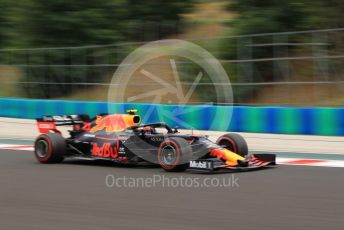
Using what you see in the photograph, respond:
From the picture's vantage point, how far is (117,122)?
10281 millimetres

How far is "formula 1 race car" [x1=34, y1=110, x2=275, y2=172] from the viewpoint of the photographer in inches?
359

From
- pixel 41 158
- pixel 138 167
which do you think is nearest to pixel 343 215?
pixel 138 167

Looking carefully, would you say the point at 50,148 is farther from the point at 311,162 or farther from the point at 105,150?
the point at 311,162

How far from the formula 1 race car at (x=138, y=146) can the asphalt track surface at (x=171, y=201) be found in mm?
191

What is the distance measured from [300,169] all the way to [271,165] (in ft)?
1.39

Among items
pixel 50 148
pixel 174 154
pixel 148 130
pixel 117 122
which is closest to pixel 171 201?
pixel 174 154

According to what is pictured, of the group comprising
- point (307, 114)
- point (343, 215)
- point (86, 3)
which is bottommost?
point (343, 215)

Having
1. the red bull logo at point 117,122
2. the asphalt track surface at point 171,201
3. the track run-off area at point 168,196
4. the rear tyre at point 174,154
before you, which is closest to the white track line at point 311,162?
the track run-off area at point 168,196

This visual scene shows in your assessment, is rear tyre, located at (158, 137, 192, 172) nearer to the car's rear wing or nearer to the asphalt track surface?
the asphalt track surface

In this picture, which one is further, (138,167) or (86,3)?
(86,3)

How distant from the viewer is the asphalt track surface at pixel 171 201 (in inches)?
236

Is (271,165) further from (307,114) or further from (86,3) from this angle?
(86,3)

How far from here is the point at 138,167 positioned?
1011cm

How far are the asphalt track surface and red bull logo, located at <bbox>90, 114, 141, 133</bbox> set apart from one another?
0.75m
